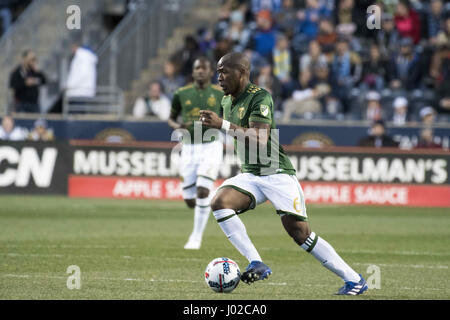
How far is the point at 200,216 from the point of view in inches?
535

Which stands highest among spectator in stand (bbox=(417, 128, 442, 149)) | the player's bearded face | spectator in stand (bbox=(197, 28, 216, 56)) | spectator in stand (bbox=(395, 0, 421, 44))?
spectator in stand (bbox=(395, 0, 421, 44))

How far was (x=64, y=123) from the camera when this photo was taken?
76.1ft

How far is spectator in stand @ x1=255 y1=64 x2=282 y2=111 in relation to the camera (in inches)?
897

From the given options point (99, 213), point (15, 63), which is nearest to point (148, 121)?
point (99, 213)

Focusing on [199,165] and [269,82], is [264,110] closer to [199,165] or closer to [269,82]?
[199,165]

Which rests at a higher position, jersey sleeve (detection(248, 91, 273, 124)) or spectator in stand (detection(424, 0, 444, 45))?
spectator in stand (detection(424, 0, 444, 45))

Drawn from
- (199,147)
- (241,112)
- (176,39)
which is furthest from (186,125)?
(176,39)

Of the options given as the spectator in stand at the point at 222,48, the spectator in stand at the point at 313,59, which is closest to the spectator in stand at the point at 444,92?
the spectator in stand at the point at 313,59

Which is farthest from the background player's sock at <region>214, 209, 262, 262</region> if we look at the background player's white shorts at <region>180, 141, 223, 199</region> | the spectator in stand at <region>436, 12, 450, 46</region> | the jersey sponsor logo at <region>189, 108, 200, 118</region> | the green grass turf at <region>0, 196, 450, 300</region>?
the spectator in stand at <region>436, 12, 450, 46</region>

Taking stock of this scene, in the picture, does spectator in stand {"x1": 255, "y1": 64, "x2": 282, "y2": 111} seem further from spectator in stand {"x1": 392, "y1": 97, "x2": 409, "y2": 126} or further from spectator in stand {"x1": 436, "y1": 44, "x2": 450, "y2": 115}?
spectator in stand {"x1": 436, "y1": 44, "x2": 450, "y2": 115}

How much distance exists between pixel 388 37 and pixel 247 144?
16240 mm

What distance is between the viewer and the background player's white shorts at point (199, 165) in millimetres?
13906

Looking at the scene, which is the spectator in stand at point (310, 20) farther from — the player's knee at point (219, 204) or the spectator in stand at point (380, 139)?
the player's knee at point (219, 204)

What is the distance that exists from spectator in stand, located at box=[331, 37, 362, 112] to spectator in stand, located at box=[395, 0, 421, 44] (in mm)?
A: 1577
